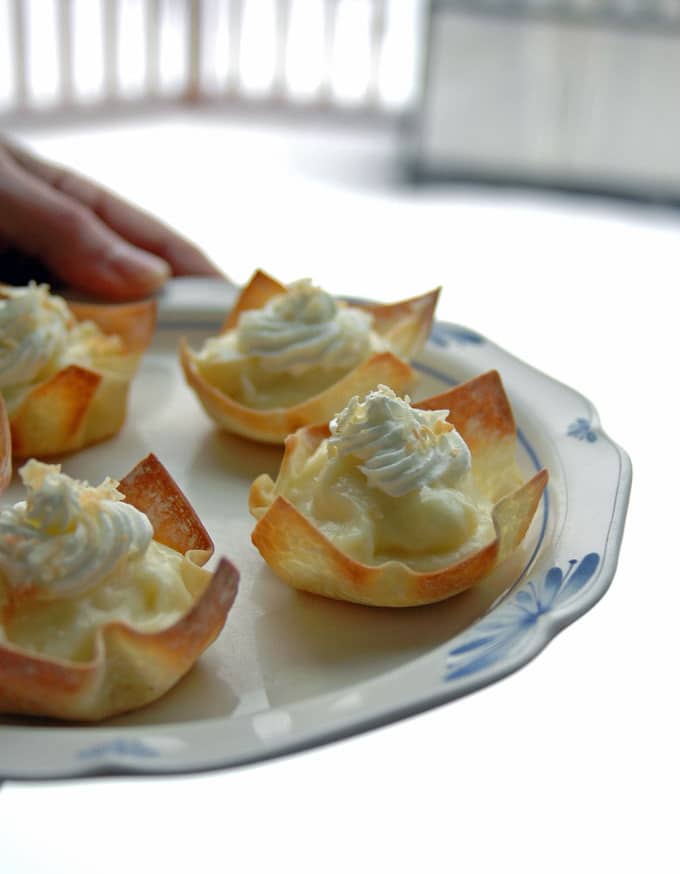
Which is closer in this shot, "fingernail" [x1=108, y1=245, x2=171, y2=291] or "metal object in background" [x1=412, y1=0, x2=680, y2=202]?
"fingernail" [x1=108, y1=245, x2=171, y2=291]

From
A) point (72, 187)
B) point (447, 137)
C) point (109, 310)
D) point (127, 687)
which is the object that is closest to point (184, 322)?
Result: point (109, 310)

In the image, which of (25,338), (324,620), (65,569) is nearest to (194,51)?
(25,338)

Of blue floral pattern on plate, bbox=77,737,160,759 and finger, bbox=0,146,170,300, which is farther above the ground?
finger, bbox=0,146,170,300

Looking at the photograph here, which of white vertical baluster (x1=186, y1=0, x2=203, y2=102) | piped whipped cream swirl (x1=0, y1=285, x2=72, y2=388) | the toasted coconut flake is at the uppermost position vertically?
piped whipped cream swirl (x1=0, y1=285, x2=72, y2=388)

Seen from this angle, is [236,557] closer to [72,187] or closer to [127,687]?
[127,687]

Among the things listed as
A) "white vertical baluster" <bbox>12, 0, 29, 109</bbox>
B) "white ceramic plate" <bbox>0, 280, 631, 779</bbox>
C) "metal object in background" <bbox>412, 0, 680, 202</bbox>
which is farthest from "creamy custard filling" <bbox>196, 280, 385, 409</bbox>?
"white vertical baluster" <bbox>12, 0, 29, 109</bbox>

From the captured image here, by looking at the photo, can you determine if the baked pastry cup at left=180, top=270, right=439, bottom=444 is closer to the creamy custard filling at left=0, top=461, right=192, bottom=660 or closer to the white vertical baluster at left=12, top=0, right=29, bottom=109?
the creamy custard filling at left=0, top=461, right=192, bottom=660
